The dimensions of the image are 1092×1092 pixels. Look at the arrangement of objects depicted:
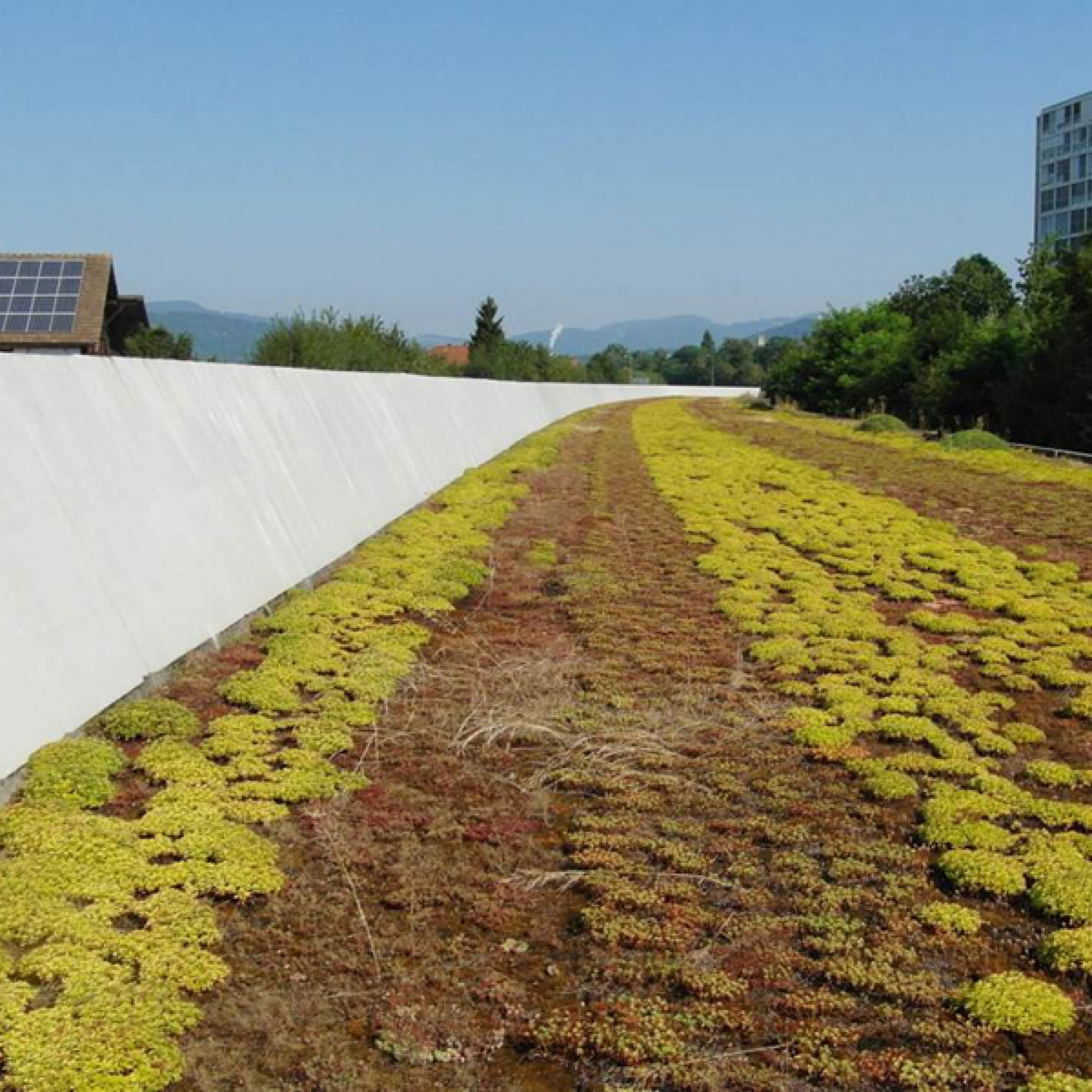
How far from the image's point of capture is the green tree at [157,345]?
38.3 m

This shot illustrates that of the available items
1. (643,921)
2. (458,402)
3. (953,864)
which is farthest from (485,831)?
(458,402)

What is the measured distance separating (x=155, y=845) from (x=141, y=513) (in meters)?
3.83

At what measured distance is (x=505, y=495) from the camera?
20859 millimetres

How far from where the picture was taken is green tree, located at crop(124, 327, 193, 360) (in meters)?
38.3

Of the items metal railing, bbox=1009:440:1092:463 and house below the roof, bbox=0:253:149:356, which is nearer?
metal railing, bbox=1009:440:1092:463

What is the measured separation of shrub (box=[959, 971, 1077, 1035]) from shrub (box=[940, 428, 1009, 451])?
27019 mm

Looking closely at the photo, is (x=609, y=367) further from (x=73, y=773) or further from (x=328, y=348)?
(x=73, y=773)

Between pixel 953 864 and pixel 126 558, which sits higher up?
pixel 126 558

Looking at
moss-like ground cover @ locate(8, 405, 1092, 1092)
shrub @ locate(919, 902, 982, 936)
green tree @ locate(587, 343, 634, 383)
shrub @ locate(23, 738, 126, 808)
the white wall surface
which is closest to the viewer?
moss-like ground cover @ locate(8, 405, 1092, 1092)

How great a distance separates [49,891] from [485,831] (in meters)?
2.31

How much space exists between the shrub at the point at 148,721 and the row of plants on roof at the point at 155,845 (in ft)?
0.04

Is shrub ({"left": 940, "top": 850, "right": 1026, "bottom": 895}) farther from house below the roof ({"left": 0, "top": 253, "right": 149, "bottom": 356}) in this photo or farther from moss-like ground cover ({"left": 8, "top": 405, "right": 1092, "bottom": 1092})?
house below the roof ({"left": 0, "top": 253, "right": 149, "bottom": 356})

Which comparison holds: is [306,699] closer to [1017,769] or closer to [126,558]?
[126,558]

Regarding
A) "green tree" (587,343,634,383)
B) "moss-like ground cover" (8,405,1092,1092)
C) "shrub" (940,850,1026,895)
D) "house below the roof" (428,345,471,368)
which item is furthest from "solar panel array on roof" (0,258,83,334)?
"green tree" (587,343,634,383)
